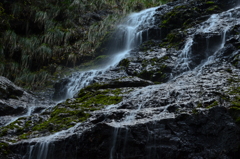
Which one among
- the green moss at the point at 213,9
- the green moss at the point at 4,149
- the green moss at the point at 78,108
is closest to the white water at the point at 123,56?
the green moss at the point at 4,149

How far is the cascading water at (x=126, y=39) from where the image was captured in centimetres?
1016

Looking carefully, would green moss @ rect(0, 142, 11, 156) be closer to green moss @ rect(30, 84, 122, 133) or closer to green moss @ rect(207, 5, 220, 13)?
green moss @ rect(30, 84, 122, 133)

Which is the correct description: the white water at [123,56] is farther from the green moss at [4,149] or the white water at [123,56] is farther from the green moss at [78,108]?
the green moss at [78,108]

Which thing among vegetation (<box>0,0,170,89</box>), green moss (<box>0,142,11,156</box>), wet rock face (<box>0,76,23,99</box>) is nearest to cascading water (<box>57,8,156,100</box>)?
vegetation (<box>0,0,170,89</box>)

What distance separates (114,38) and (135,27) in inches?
54.0

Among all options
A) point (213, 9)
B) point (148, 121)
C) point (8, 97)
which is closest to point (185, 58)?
point (213, 9)

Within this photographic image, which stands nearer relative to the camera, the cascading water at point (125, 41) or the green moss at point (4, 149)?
the green moss at point (4, 149)

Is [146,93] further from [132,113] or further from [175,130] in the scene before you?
[175,130]

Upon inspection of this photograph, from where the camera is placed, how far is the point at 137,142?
13.1 feet

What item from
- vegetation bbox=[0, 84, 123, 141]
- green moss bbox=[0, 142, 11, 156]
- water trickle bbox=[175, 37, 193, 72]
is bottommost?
green moss bbox=[0, 142, 11, 156]

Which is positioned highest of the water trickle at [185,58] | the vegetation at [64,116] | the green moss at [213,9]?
the green moss at [213,9]

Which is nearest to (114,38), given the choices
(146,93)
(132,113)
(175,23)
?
(175,23)

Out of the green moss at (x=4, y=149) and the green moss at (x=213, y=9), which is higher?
the green moss at (x=213, y=9)

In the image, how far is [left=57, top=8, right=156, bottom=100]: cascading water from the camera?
10.2 metres
